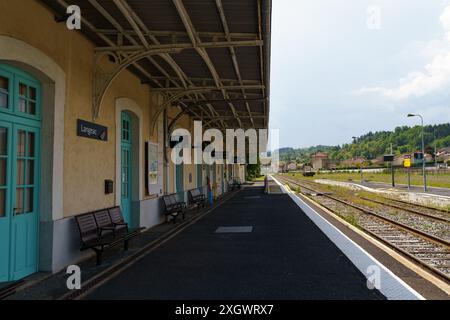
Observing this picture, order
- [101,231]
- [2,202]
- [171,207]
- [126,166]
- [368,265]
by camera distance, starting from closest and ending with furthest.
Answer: [2,202] < [368,265] < [101,231] < [126,166] < [171,207]

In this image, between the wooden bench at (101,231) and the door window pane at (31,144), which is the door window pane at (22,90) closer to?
the door window pane at (31,144)

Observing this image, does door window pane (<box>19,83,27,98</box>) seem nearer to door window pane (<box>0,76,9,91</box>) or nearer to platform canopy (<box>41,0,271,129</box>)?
door window pane (<box>0,76,9,91</box>)

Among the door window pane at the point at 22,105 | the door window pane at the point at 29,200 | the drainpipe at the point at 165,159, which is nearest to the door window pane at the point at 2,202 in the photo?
the door window pane at the point at 29,200

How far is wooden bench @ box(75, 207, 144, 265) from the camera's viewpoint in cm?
615

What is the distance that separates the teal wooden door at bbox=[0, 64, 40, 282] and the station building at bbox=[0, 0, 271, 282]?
0.02 metres

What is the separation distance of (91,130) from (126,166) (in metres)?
2.50

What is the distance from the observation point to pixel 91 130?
6.93 meters

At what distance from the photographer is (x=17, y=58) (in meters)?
4.96

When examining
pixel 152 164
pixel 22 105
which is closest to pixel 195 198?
pixel 152 164

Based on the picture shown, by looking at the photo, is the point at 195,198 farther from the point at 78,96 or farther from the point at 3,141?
the point at 3,141
